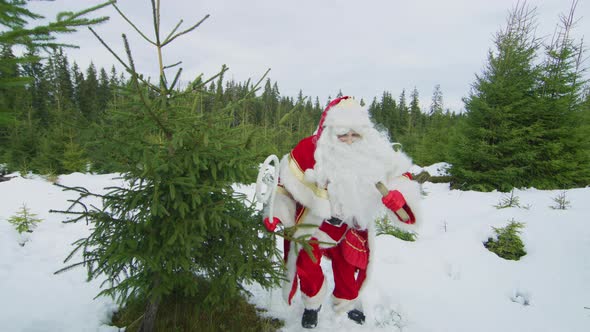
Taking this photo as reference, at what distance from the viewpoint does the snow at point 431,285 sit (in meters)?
2.69

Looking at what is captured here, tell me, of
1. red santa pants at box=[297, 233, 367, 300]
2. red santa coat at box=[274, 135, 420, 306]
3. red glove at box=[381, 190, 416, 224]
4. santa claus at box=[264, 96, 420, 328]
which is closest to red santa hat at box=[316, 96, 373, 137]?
santa claus at box=[264, 96, 420, 328]

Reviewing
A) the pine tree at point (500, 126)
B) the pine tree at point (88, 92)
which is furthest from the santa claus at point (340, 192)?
the pine tree at point (88, 92)

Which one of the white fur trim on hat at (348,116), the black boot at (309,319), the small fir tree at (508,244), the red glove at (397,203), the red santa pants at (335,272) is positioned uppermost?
the white fur trim on hat at (348,116)

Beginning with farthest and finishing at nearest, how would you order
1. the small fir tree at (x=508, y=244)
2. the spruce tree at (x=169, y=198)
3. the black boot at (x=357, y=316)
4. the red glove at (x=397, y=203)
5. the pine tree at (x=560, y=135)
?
the pine tree at (x=560, y=135) → the small fir tree at (x=508, y=244) → the black boot at (x=357, y=316) → the red glove at (x=397, y=203) → the spruce tree at (x=169, y=198)

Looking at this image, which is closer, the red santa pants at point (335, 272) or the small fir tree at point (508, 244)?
the red santa pants at point (335, 272)

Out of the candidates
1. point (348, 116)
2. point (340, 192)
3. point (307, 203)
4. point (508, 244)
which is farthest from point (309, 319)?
point (508, 244)

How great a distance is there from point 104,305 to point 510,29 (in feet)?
47.3

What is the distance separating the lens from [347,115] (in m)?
2.64

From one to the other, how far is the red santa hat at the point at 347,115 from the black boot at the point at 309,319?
196 centimetres

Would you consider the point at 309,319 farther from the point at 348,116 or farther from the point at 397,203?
the point at 348,116

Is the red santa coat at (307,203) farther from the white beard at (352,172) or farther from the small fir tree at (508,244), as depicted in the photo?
the small fir tree at (508,244)

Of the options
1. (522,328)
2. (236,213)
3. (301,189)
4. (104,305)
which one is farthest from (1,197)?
(522,328)

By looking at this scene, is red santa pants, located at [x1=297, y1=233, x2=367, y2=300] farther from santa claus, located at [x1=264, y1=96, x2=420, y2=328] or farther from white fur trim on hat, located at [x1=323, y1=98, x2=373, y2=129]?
white fur trim on hat, located at [x1=323, y1=98, x2=373, y2=129]

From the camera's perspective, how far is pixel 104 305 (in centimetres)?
269
